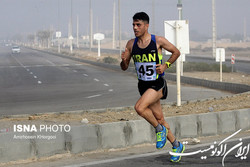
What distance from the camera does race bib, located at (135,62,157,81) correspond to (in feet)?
27.2

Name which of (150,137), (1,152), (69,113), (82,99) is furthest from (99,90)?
(1,152)

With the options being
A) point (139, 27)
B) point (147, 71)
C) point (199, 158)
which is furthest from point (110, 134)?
point (139, 27)

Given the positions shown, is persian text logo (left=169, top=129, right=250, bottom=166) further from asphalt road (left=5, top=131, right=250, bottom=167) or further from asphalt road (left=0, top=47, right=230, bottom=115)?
asphalt road (left=0, top=47, right=230, bottom=115)

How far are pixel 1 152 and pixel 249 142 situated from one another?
4174 millimetres

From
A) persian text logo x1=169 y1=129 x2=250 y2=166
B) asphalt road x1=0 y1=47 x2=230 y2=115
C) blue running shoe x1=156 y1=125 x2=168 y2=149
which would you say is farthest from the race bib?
asphalt road x1=0 y1=47 x2=230 y2=115

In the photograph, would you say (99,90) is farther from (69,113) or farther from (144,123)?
(144,123)

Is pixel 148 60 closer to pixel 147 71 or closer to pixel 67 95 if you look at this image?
pixel 147 71

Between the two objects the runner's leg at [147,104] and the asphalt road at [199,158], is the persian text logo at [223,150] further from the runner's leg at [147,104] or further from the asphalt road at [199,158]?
the runner's leg at [147,104]

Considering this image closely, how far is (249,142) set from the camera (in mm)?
10227

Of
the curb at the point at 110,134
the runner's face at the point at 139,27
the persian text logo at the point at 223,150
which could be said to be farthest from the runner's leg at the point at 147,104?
the curb at the point at 110,134

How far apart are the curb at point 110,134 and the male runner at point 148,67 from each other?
157 centimetres

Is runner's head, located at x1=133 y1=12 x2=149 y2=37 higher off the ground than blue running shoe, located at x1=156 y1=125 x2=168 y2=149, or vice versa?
runner's head, located at x1=133 y1=12 x2=149 y2=37

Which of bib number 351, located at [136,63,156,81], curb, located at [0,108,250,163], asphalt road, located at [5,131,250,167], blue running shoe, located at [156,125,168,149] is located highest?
bib number 351, located at [136,63,156,81]

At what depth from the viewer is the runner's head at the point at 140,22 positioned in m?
8.28
